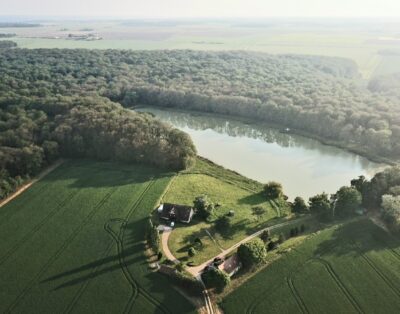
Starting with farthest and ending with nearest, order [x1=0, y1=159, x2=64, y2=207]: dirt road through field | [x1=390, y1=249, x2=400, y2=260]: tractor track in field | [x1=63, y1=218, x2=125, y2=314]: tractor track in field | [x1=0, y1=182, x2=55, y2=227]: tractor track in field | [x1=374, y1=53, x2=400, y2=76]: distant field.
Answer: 1. [x1=374, y1=53, x2=400, y2=76]: distant field
2. [x1=0, y1=159, x2=64, y2=207]: dirt road through field
3. [x1=0, y1=182, x2=55, y2=227]: tractor track in field
4. [x1=390, y1=249, x2=400, y2=260]: tractor track in field
5. [x1=63, y1=218, x2=125, y2=314]: tractor track in field

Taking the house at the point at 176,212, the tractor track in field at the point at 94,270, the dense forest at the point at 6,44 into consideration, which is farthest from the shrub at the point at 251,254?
the dense forest at the point at 6,44

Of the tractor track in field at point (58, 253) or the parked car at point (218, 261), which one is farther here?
the parked car at point (218, 261)

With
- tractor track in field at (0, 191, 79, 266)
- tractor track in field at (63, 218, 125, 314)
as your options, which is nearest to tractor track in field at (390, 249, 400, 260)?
tractor track in field at (63, 218, 125, 314)

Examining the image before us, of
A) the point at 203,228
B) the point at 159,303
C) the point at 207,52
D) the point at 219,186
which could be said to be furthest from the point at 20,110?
the point at 207,52

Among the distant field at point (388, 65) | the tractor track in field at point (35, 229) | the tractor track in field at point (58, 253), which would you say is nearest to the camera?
the tractor track in field at point (58, 253)

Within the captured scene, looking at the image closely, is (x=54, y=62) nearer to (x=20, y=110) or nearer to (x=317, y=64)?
(x=20, y=110)

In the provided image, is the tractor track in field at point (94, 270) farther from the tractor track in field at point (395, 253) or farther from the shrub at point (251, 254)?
the tractor track in field at point (395, 253)

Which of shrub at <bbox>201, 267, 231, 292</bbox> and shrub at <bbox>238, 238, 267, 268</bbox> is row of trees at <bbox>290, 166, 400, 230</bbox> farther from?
shrub at <bbox>201, 267, 231, 292</bbox>

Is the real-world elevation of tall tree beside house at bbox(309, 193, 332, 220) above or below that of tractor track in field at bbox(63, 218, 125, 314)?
above
